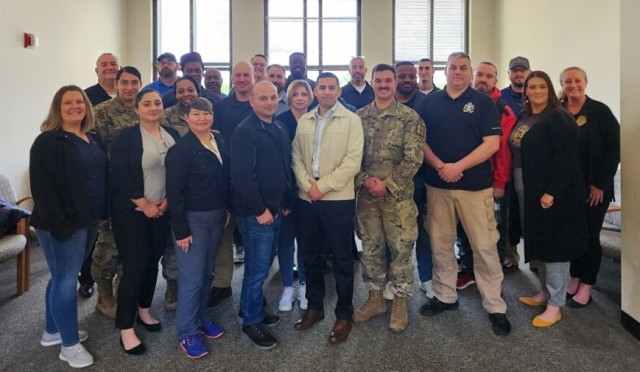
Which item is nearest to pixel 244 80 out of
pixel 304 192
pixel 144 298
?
pixel 304 192

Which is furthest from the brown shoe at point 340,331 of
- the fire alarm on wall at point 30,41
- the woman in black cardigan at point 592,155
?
the fire alarm on wall at point 30,41

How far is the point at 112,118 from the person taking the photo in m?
2.67

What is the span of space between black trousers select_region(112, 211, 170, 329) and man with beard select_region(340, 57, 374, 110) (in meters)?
2.31

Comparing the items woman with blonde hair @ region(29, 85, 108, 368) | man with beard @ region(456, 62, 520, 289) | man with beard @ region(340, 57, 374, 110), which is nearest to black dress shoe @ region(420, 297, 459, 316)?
man with beard @ region(456, 62, 520, 289)

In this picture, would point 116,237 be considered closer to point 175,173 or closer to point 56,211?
point 56,211

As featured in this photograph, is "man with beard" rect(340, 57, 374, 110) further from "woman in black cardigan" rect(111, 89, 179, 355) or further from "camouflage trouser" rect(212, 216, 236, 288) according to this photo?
"woman in black cardigan" rect(111, 89, 179, 355)

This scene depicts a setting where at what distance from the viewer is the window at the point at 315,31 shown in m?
8.17

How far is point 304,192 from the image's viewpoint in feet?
8.18

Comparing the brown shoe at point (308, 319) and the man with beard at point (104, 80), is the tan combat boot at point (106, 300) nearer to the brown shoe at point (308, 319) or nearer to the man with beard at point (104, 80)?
the brown shoe at point (308, 319)

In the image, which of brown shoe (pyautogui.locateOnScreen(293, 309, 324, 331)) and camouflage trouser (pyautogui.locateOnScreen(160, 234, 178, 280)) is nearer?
brown shoe (pyautogui.locateOnScreen(293, 309, 324, 331))

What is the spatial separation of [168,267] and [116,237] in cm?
60

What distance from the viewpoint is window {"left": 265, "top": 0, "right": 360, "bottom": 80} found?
26.8 feet

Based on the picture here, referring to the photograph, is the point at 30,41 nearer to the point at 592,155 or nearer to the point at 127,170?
the point at 127,170

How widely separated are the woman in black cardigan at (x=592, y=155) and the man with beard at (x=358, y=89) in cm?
171
